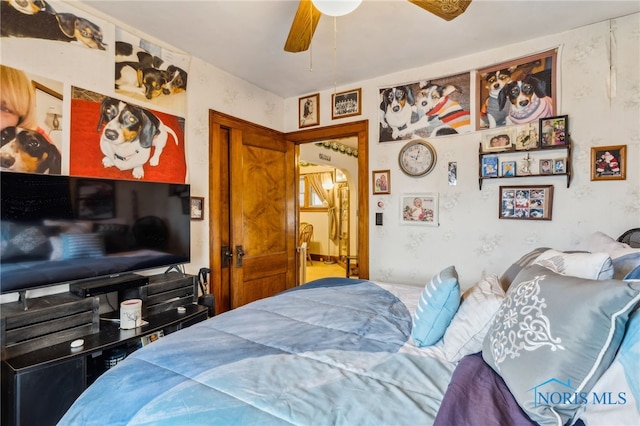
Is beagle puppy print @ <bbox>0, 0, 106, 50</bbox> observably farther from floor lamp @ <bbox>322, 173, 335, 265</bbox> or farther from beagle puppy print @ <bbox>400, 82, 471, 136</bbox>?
floor lamp @ <bbox>322, 173, 335, 265</bbox>

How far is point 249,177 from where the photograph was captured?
315 cm

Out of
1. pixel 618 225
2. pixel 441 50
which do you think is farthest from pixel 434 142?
pixel 618 225

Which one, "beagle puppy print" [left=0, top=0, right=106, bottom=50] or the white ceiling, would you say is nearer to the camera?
"beagle puppy print" [left=0, top=0, right=106, bottom=50]

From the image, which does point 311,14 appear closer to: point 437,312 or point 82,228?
point 437,312

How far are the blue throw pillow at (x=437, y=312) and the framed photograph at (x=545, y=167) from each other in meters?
1.63

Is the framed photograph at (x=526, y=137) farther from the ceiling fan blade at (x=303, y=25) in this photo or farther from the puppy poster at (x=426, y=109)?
the ceiling fan blade at (x=303, y=25)

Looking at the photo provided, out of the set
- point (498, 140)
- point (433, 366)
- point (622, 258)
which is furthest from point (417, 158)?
point (433, 366)

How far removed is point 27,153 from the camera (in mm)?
1734

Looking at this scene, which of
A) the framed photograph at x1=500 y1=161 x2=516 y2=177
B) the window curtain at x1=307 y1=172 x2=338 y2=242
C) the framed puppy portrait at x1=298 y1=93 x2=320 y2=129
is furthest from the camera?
the window curtain at x1=307 y1=172 x2=338 y2=242

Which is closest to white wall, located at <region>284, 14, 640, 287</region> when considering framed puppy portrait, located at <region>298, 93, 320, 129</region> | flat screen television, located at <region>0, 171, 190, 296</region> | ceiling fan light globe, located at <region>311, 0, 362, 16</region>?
framed puppy portrait, located at <region>298, 93, 320, 129</region>

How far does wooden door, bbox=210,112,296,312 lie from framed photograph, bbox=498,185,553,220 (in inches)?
84.1

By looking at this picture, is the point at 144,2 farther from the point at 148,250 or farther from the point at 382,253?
the point at 382,253

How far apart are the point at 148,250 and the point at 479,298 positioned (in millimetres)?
1999

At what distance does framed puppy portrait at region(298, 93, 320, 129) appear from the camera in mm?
3400
